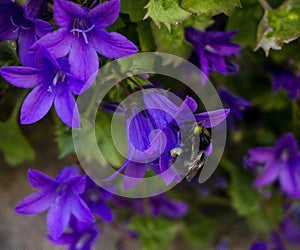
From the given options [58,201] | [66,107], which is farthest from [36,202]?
[66,107]

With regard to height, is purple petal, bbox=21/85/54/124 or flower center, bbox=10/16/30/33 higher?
flower center, bbox=10/16/30/33

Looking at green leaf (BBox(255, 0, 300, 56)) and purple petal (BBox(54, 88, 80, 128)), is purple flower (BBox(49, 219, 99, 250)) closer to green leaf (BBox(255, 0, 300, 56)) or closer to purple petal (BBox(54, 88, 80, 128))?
purple petal (BBox(54, 88, 80, 128))

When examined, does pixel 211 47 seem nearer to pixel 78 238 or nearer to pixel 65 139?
pixel 65 139

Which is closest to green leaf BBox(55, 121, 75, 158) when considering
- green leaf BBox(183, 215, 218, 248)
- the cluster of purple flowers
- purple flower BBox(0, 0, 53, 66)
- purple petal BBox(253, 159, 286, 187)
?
the cluster of purple flowers

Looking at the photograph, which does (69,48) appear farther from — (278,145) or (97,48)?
(278,145)

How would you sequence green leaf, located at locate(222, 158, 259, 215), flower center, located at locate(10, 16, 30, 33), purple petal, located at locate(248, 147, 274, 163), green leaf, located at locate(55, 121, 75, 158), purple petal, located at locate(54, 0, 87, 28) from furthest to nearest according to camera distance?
green leaf, located at locate(222, 158, 259, 215) < purple petal, located at locate(248, 147, 274, 163) < green leaf, located at locate(55, 121, 75, 158) < flower center, located at locate(10, 16, 30, 33) < purple petal, located at locate(54, 0, 87, 28)

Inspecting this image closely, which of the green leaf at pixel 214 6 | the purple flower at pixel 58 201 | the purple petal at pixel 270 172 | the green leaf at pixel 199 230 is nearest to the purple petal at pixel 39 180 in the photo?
the purple flower at pixel 58 201
